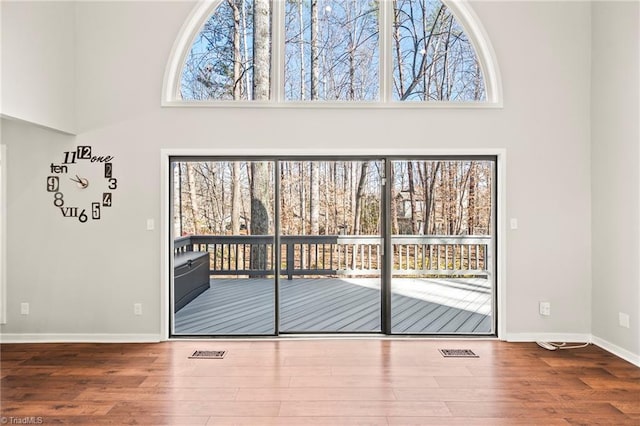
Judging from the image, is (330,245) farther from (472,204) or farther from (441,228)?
(472,204)

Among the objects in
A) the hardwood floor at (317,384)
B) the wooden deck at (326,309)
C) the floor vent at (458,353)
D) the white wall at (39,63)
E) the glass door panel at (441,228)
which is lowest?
the hardwood floor at (317,384)

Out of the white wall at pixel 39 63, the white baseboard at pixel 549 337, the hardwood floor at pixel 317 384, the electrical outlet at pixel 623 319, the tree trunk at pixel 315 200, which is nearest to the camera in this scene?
the hardwood floor at pixel 317 384

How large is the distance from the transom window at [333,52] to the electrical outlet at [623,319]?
2467 mm

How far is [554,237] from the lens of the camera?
4344 millimetres

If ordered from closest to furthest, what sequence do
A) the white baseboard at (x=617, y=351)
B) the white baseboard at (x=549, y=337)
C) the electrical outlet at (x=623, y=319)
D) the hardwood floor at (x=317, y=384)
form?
the hardwood floor at (x=317, y=384) < the white baseboard at (x=617, y=351) < the electrical outlet at (x=623, y=319) < the white baseboard at (x=549, y=337)

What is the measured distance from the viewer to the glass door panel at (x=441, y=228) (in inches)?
175

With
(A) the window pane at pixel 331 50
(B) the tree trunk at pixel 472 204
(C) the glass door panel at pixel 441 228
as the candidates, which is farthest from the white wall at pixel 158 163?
(A) the window pane at pixel 331 50

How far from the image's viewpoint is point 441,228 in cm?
445

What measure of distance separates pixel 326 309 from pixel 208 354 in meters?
1.28

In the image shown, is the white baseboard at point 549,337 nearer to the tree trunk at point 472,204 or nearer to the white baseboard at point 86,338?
the tree trunk at point 472,204

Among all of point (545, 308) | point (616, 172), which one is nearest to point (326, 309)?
point (545, 308)

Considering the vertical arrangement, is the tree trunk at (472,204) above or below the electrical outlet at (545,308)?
above

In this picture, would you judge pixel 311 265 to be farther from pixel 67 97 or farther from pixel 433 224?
pixel 67 97

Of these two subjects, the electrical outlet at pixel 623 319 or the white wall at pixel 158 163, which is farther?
the white wall at pixel 158 163
